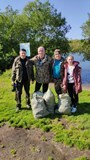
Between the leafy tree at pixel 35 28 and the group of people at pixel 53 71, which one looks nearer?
the group of people at pixel 53 71

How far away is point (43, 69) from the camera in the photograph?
9.97 metres

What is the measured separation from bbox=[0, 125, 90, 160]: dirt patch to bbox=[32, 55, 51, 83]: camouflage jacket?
1738mm

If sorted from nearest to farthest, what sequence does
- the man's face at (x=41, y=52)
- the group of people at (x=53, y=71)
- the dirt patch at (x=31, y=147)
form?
the dirt patch at (x=31, y=147) → the man's face at (x=41, y=52) → the group of people at (x=53, y=71)

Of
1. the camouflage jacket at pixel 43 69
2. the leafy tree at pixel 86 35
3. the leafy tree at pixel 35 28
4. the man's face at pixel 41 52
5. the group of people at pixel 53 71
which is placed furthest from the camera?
the leafy tree at pixel 86 35

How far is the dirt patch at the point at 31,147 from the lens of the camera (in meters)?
7.91

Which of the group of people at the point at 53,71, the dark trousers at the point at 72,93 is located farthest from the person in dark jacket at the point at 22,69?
the dark trousers at the point at 72,93

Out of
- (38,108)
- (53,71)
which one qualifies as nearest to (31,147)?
(38,108)

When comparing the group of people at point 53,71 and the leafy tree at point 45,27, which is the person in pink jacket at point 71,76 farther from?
the leafy tree at point 45,27

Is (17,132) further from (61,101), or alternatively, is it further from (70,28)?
(70,28)

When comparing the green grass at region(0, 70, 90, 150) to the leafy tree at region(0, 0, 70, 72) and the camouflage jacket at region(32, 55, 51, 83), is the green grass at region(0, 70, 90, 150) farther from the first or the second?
the leafy tree at region(0, 0, 70, 72)

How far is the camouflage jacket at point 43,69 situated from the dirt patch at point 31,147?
174 cm

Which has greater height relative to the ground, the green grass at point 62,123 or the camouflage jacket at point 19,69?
the camouflage jacket at point 19,69

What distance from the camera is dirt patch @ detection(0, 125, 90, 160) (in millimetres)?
7914

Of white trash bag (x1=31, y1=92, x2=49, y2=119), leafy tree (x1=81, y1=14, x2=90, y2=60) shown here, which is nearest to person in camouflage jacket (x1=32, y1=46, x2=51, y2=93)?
white trash bag (x1=31, y1=92, x2=49, y2=119)
